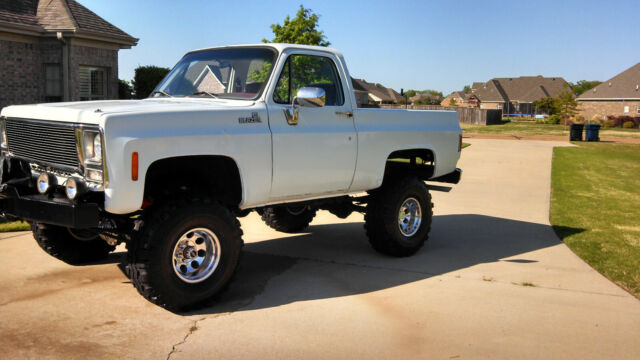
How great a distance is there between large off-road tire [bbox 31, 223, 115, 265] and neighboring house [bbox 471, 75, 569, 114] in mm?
104891

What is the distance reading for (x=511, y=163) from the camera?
779 inches

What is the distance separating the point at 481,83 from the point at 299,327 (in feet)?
387

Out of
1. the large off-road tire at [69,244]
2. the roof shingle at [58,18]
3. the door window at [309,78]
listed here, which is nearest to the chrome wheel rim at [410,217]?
the door window at [309,78]

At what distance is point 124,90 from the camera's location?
2259 cm

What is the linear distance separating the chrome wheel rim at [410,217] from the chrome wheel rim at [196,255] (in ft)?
9.16

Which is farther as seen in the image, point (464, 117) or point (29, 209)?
point (464, 117)

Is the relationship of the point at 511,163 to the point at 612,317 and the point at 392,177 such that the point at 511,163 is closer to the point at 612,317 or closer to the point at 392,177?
the point at 392,177

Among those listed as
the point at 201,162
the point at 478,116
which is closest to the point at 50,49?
the point at 201,162

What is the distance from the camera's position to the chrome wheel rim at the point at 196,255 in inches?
201

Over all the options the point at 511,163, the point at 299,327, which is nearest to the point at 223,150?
the point at 299,327

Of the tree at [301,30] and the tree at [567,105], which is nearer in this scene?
the tree at [301,30]

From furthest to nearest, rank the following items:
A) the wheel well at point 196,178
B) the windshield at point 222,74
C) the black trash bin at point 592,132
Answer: the black trash bin at point 592,132, the windshield at point 222,74, the wheel well at point 196,178

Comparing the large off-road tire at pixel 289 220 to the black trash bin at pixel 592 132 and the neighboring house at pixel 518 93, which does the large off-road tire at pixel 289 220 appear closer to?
the black trash bin at pixel 592 132

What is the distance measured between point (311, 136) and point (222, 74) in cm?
115
